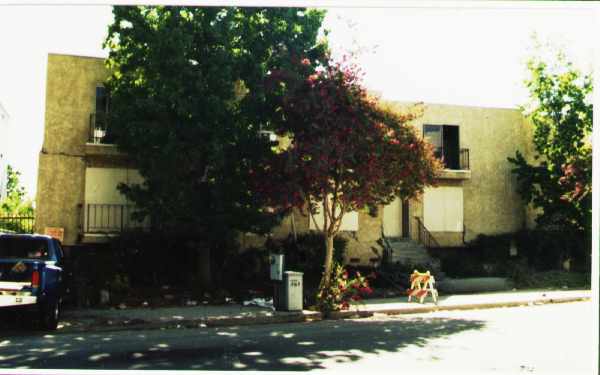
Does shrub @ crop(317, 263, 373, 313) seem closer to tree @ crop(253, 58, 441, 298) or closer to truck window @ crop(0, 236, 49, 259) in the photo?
tree @ crop(253, 58, 441, 298)

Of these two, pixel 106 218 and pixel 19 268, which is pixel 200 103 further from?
pixel 19 268

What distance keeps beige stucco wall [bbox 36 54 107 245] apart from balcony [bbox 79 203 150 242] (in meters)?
0.33

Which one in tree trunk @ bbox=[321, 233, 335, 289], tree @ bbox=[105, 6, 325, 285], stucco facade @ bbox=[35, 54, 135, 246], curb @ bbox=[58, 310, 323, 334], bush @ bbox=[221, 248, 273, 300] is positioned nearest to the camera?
curb @ bbox=[58, 310, 323, 334]

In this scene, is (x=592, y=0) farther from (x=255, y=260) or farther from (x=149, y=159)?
(x=255, y=260)

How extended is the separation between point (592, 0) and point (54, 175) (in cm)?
1539

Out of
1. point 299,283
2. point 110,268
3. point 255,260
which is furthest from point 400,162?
point 110,268

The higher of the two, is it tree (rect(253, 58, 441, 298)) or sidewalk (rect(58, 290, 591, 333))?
tree (rect(253, 58, 441, 298))

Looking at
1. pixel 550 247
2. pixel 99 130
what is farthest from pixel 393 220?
pixel 99 130

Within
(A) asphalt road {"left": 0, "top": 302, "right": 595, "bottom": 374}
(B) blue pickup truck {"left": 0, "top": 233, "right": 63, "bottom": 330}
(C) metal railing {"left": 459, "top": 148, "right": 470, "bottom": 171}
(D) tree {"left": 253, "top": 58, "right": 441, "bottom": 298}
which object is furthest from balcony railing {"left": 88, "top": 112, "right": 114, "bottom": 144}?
(C) metal railing {"left": 459, "top": 148, "right": 470, "bottom": 171}

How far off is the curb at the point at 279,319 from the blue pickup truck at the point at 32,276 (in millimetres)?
698

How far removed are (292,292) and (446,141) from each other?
1245cm

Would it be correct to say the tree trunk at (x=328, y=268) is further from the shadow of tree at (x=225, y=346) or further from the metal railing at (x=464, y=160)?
the metal railing at (x=464, y=160)

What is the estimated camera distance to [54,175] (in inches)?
683

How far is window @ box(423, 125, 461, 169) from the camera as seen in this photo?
887 inches
